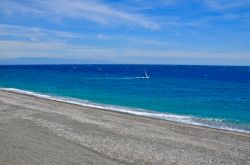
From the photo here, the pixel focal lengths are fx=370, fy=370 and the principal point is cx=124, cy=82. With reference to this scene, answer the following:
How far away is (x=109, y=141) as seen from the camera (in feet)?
66.4

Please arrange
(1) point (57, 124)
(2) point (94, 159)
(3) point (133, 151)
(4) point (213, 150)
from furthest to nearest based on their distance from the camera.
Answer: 1. (1) point (57, 124)
2. (4) point (213, 150)
3. (3) point (133, 151)
4. (2) point (94, 159)

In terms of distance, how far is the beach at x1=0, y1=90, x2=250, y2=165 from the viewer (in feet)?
54.3

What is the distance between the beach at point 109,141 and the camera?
54.3 ft

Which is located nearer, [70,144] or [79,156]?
[79,156]

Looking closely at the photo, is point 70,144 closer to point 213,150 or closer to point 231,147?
point 213,150

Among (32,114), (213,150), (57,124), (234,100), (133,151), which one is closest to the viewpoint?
(133,151)

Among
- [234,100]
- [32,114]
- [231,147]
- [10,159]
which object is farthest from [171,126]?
[234,100]

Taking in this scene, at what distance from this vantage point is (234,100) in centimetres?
5031

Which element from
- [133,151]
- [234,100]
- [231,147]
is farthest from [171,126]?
[234,100]

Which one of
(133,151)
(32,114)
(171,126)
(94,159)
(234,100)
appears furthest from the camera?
(234,100)

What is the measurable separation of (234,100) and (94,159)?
37696 mm

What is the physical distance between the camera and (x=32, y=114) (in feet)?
96.0

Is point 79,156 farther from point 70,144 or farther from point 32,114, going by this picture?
point 32,114

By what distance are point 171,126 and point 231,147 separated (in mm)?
6719
